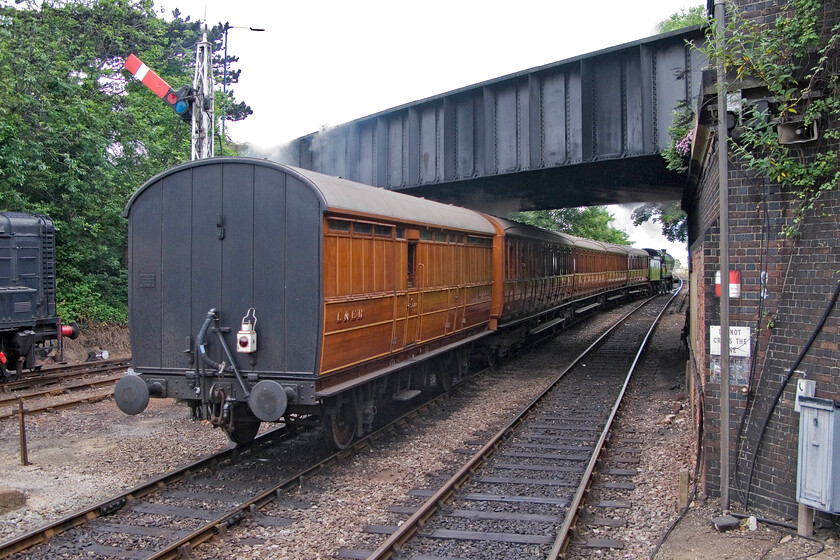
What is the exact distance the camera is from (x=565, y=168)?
1556 centimetres

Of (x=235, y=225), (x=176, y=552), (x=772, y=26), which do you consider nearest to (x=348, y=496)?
(x=176, y=552)

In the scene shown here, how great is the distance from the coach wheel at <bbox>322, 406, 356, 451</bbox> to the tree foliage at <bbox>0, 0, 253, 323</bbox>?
12.4 meters

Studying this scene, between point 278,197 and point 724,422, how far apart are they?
5046 millimetres

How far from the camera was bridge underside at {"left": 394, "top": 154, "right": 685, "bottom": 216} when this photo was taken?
624 inches

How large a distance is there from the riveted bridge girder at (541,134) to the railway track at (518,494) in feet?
19.4

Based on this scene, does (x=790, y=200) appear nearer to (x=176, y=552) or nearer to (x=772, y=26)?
(x=772, y=26)

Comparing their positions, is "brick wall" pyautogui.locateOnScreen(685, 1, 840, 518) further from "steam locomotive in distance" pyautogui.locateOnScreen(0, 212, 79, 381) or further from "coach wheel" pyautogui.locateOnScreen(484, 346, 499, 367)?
"steam locomotive in distance" pyautogui.locateOnScreen(0, 212, 79, 381)

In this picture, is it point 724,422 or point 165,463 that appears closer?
point 724,422

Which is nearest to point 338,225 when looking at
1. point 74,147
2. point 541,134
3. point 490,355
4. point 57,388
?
point 57,388

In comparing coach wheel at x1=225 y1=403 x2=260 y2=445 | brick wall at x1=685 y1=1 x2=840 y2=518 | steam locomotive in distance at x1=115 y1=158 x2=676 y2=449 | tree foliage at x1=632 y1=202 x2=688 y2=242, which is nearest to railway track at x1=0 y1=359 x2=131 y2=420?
coach wheel at x1=225 y1=403 x2=260 y2=445

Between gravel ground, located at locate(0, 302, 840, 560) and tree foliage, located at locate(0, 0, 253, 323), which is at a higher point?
tree foliage, located at locate(0, 0, 253, 323)

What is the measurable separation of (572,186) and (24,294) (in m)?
14.1

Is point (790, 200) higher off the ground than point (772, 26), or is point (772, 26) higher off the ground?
point (772, 26)

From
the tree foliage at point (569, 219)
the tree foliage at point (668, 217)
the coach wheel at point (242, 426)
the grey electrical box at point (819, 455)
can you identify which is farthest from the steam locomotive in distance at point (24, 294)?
the tree foliage at point (569, 219)
